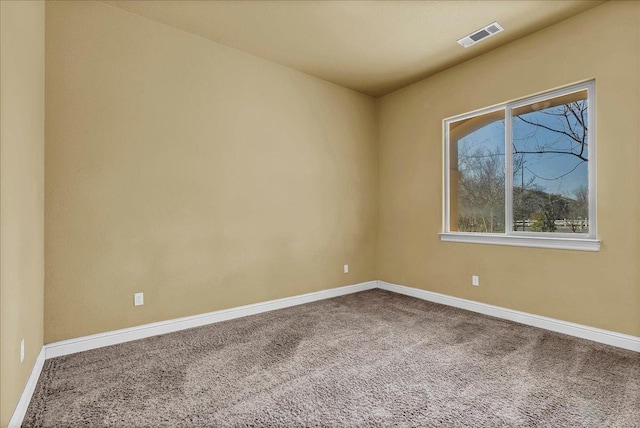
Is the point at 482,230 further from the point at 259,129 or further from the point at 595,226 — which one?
the point at 259,129

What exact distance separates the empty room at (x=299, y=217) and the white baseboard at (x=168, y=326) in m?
0.02

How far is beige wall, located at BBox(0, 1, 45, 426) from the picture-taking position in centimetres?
155

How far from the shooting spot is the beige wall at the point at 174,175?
2.58 m

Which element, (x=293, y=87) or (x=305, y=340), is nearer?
(x=305, y=340)

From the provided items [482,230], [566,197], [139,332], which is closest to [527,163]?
[566,197]

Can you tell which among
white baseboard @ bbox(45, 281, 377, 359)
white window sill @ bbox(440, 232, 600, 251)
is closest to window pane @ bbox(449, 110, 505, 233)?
white window sill @ bbox(440, 232, 600, 251)

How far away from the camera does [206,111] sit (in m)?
3.28

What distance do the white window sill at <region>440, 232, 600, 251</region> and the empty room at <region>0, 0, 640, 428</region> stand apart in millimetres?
22

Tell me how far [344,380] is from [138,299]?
1941 mm

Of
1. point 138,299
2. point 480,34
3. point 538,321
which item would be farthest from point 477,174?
point 138,299

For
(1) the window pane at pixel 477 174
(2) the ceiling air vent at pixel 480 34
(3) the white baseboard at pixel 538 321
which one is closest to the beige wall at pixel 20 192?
(2) the ceiling air vent at pixel 480 34

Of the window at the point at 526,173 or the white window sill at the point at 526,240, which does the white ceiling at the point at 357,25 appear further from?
the white window sill at the point at 526,240

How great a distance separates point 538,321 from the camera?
124 inches

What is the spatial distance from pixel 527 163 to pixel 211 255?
3396 mm
